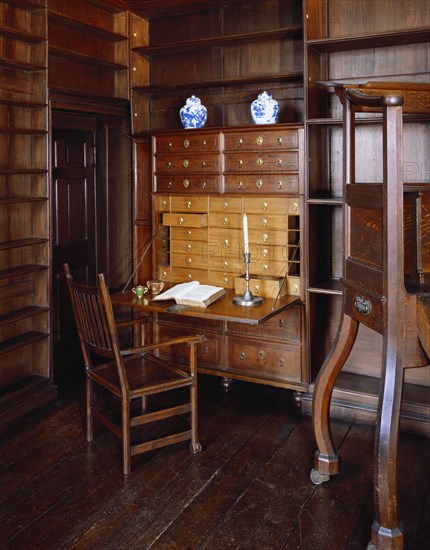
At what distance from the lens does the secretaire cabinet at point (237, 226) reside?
12.4 feet

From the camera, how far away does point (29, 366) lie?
410 cm

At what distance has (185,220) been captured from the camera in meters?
4.09

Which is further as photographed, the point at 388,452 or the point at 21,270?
the point at 21,270

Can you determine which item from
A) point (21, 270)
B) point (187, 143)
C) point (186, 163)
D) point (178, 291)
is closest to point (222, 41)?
point (187, 143)

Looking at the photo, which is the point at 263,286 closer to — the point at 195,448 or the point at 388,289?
the point at 195,448

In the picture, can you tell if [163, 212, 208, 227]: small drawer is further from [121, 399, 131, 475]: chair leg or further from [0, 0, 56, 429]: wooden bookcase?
[121, 399, 131, 475]: chair leg

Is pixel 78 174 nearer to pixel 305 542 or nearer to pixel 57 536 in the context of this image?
pixel 57 536

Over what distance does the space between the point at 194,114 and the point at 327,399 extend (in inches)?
85.2

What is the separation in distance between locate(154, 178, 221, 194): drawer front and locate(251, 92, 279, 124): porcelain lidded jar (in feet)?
1.52

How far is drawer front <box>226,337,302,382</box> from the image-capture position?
386cm

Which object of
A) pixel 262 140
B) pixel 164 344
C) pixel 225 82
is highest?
pixel 225 82

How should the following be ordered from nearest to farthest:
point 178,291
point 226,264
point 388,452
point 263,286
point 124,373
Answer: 1. point 388,452
2. point 124,373
3. point 178,291
4. point 263,286
5. point 226,264

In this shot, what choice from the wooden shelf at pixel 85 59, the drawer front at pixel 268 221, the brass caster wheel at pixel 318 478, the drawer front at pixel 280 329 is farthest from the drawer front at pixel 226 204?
the brass caster wheel at pixel 318 478

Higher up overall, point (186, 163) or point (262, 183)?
point (186, 163)
